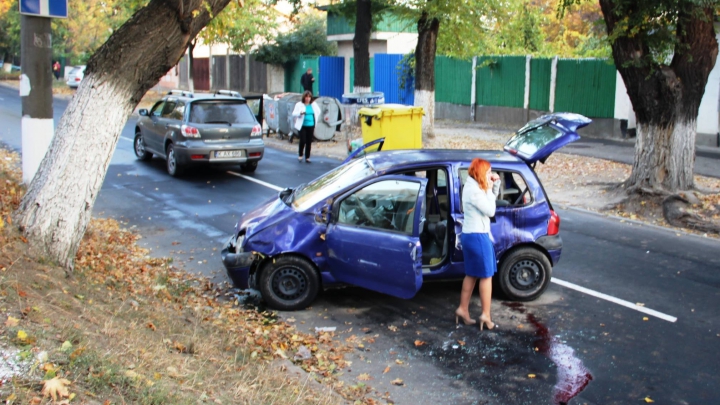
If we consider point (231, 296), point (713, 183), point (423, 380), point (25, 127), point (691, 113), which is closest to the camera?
point (423, 380)

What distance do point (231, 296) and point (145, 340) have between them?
102 inches

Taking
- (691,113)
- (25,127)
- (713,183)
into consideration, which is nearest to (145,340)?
(25,127)

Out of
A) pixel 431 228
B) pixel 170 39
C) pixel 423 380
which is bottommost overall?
pixel 423 380

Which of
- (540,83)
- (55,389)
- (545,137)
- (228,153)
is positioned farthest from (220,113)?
(540,83)

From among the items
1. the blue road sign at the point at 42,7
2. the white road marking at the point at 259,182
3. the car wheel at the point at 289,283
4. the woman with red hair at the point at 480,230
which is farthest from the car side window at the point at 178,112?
the woman with red hair at the point at 480,230

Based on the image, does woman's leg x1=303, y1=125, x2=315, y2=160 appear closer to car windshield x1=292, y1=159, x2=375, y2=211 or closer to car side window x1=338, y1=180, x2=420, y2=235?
car windshield x1=292, y1=159, x2=375, y2=211

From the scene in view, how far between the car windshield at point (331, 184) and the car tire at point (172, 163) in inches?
273

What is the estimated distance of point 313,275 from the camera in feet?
23.4

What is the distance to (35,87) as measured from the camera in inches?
378

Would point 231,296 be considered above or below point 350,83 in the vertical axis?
below

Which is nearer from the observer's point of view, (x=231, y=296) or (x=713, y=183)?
(x=231, y=296)

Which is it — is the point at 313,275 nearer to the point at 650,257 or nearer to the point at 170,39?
the point at 170,39

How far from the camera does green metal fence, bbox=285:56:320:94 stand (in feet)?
105

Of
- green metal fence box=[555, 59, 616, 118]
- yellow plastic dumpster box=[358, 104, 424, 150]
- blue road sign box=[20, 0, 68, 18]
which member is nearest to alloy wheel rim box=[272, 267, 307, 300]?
blue road sign box=[20, 0, 68, 18]
